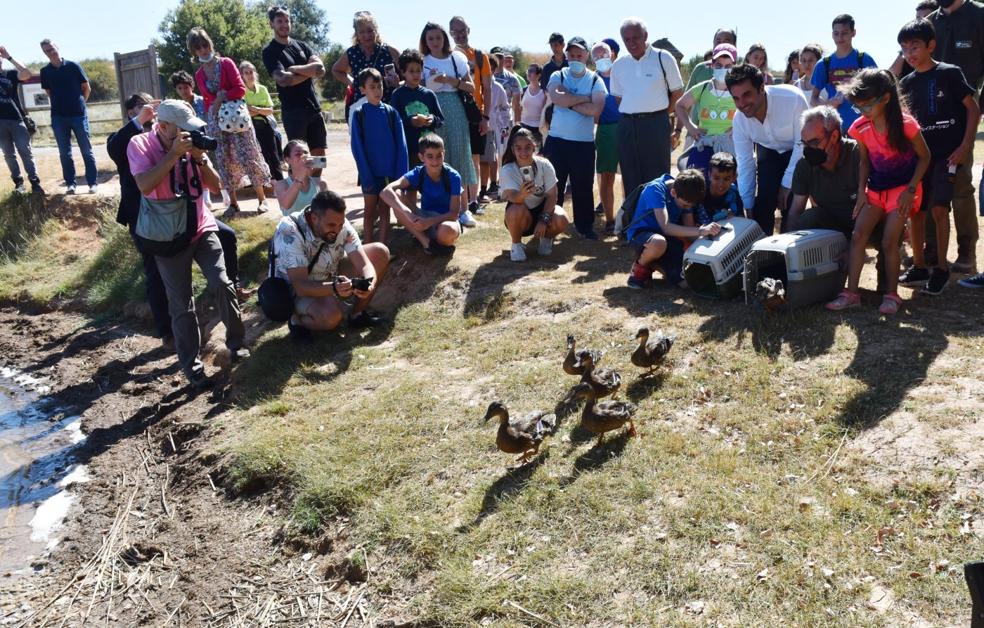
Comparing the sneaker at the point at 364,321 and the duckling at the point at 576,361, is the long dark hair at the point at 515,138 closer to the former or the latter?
the sneaker at the point at 364,321

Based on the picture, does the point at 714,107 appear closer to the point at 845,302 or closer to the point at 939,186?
the point at 939,186

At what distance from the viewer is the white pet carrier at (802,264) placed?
19.4 feet

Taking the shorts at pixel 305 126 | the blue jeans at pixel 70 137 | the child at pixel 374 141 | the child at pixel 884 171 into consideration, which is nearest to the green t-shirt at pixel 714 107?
the child at pixel 884 171

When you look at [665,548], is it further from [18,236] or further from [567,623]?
[18,236]

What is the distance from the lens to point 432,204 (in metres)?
8.36

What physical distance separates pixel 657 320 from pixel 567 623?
9.84ft

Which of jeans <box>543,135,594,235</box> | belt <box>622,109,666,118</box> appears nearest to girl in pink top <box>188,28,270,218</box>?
jeans <box>543,135,594,235</box>

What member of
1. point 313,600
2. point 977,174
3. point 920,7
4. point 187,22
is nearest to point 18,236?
point 313,600

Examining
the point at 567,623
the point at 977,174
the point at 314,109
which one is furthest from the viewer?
the point at 977,174

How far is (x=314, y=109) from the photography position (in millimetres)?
9930

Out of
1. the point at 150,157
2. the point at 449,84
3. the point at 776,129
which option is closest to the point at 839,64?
the point at 776,129

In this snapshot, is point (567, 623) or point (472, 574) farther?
point (472, 574)

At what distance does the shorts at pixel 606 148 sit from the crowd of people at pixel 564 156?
2cm

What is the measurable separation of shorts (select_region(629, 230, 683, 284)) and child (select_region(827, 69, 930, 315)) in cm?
137
